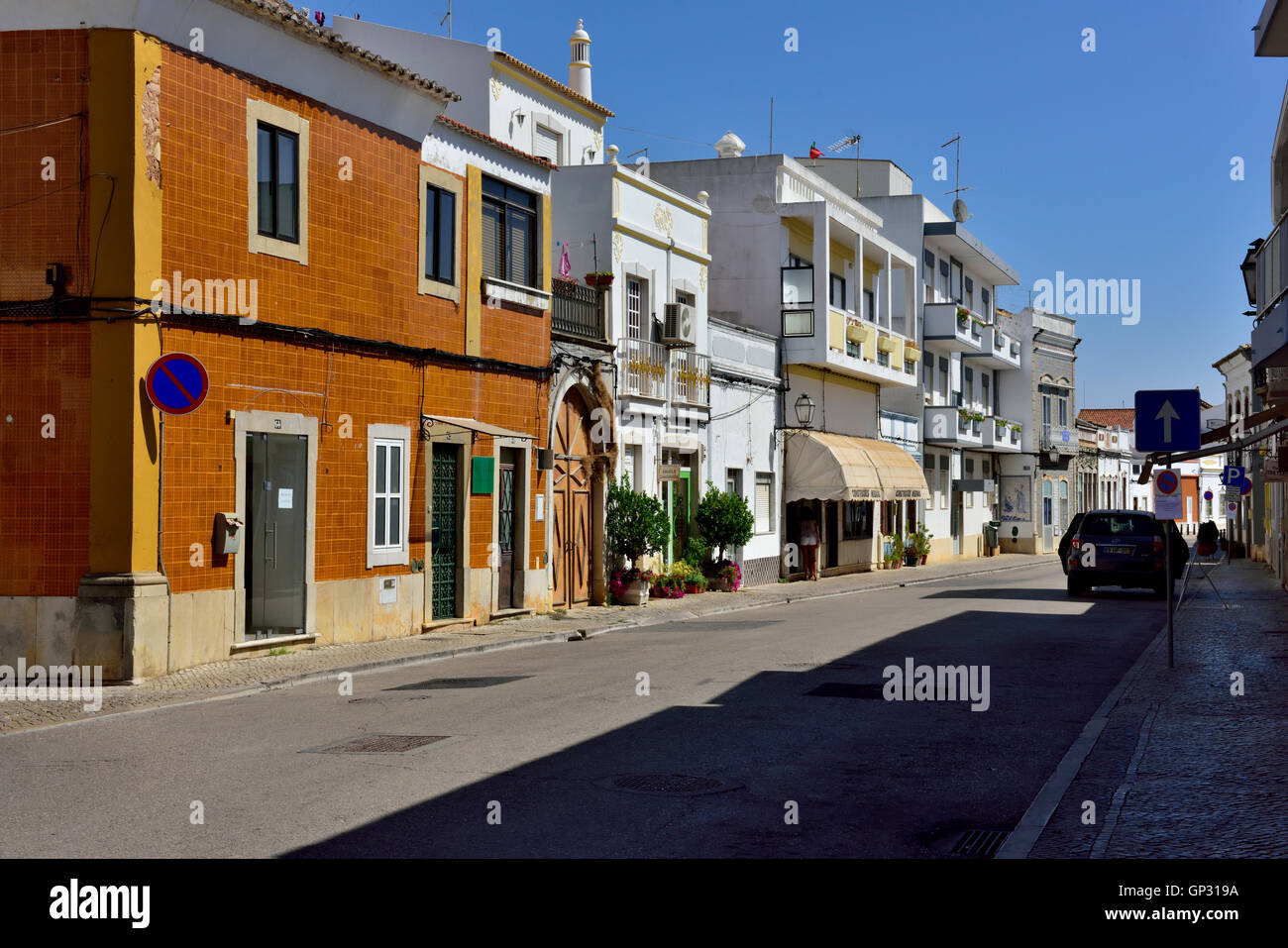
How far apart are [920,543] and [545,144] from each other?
21152mm

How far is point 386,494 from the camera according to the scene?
728 inches

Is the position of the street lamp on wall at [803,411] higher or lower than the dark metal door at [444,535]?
higher

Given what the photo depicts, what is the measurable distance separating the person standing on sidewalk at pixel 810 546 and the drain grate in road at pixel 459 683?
20567 millimetres

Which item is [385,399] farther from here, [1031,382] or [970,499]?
[1031,382]

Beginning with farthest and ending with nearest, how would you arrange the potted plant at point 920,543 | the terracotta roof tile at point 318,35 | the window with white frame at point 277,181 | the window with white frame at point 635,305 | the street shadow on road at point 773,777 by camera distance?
the potted plant at point 920,543
the window with white frame at point 635,305
the window with white frame at point 277,181
the terracotta roof tile at point 318,35
the street shadow on road at point 773,777

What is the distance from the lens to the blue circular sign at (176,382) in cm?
1366

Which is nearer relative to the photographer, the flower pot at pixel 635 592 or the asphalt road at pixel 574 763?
the asphalt road at pixel 574 763

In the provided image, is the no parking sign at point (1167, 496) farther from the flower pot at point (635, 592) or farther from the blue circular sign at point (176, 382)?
the flower pot at point (635, 592)

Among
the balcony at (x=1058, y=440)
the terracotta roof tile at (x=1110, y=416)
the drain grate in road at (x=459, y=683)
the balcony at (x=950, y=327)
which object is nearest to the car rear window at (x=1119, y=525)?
the drain grate in road at (x=459, y=683)

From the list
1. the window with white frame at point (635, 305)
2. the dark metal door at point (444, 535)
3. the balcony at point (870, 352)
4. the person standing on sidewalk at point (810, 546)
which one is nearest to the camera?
the dark metal door at point (444, 535)

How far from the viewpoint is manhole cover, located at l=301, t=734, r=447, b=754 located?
9.65 m

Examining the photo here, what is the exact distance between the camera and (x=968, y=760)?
9328 mm

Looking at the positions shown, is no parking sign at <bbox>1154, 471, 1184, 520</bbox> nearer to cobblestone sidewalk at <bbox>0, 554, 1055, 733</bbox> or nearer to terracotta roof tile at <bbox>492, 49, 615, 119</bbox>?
cobblestone sidewalk at <bbox>0, 554, 1055, 733</bbox>
